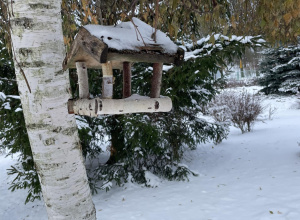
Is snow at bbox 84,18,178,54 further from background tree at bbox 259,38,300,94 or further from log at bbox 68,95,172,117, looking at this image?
background tree at bbox 259,38,300,94

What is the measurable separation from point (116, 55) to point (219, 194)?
3.41 m

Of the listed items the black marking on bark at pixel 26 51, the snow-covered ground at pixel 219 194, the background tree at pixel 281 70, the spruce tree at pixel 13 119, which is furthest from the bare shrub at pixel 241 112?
the black marking on bark at pixel 26 51

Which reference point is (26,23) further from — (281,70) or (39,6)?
(281,70)

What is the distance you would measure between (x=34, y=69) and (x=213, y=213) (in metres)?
2.96

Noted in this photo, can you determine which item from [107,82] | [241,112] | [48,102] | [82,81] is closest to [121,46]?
[107,82]

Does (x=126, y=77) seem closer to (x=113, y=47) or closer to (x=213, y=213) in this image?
(x=113, y=47)

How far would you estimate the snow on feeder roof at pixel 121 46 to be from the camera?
3.55ft

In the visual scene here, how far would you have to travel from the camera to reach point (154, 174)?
16.0 feet

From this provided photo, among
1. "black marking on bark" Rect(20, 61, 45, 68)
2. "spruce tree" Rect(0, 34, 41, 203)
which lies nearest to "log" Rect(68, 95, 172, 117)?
"black marking on bark" Rect(20, 61, 45, 68)

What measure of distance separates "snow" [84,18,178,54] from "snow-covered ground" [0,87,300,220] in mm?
2730

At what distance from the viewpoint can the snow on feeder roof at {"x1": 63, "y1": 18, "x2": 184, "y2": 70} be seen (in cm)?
108

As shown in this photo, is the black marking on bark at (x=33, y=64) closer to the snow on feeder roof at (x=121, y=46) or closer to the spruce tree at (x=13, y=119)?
the snow on feeder roof at (x=121, y=46)

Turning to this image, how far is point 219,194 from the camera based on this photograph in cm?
386

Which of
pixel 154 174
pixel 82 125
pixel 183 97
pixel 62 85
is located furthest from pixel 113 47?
pixel 154 174
